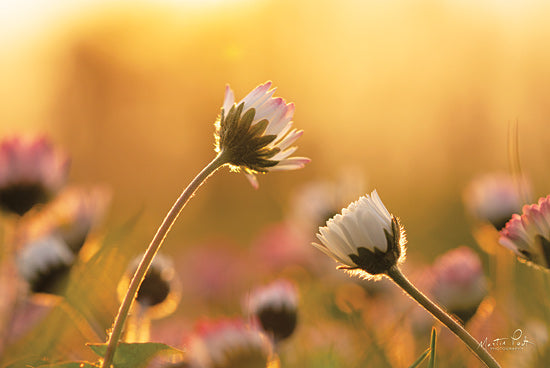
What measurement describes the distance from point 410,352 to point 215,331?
1.00 metres

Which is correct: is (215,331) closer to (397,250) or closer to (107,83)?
(397,250)

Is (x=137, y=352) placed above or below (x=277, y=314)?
above

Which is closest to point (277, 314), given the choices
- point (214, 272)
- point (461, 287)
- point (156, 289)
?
point (156, 289)

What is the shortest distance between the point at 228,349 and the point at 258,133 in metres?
0.35

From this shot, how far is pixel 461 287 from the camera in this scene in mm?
1482

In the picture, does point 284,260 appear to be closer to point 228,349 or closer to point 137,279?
point 228,349

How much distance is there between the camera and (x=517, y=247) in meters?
0.93

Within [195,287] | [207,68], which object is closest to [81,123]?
[207,68]

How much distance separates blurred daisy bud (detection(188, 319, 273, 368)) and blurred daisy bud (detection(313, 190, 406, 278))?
177 millimetres

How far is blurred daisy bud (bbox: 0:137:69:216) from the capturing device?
5.94ft

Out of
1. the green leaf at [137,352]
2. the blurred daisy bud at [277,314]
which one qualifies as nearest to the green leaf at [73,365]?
the green leaf at [137,352]

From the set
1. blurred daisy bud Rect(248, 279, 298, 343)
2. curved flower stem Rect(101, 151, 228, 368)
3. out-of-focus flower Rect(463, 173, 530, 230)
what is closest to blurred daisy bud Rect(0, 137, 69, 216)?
blurred daisy bud Rect(248, 279, 298, 343)

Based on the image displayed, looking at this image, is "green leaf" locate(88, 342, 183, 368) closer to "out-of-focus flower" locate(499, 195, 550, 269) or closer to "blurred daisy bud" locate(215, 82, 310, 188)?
"blurred daisy bud" locate(215, 82, 310, 188)
